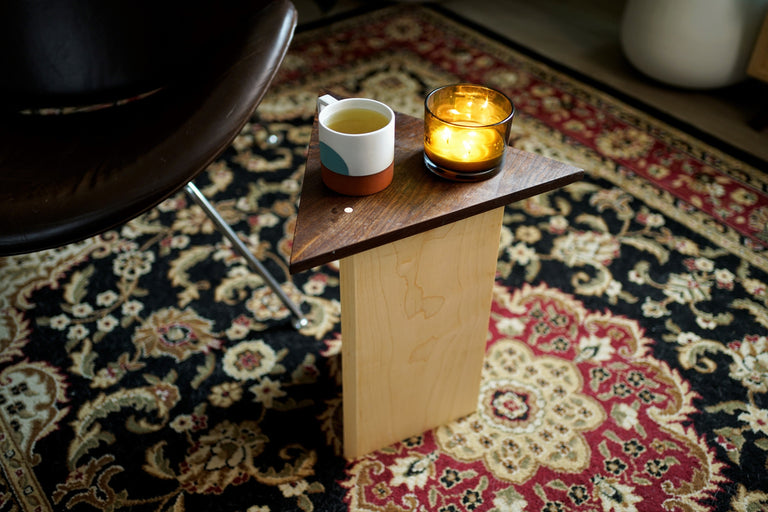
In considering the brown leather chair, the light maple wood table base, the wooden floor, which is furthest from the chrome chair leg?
the wooden floor

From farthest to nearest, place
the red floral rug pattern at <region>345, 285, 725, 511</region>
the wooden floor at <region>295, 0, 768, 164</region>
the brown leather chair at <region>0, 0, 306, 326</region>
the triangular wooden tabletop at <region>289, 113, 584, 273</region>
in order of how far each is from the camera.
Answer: the wooden floor at <region>295, 0, 768, 164</region> → the red floral rug pattern at <region>345, 285, 725, 511</region> → the brown leather chair at <region>0, 0, 306, 326</region> → the triangular wooden tabletop at <region>289, 113, 584, 273</region>

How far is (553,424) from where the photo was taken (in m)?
1.17

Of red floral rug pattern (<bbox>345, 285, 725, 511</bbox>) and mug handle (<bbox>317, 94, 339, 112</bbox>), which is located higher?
mug handle (<bbox>317, 94, 339, 112</bbox>)

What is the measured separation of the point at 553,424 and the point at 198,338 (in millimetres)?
706

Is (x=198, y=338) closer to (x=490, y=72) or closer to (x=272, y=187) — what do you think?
(x=272, y=187)

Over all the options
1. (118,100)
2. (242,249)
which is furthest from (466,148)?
(118,100)

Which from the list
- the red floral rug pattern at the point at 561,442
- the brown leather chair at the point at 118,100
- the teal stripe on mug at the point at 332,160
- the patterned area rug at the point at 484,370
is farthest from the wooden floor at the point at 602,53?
the teal stripe on mug at the point at 332,160

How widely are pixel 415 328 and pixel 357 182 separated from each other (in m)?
0.26

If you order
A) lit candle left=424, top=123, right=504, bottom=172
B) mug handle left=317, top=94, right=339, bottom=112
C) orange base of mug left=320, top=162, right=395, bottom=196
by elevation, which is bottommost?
orange base of mug left=320, top=162, right=395, bottom=196

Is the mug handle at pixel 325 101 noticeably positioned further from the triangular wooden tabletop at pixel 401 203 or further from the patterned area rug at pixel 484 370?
the patterned area rug at pixel 484 370

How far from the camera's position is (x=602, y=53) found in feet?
7.43

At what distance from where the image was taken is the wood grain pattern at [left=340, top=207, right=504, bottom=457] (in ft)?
2.91

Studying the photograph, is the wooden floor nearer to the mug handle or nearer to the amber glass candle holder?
the amber glass candle holder

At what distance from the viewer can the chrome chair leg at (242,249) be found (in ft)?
3.80
